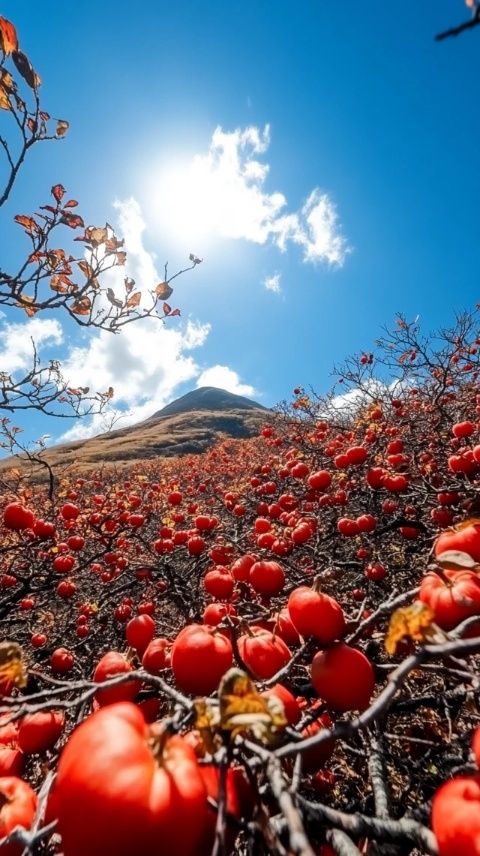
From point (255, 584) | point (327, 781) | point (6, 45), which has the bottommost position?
point (327, 781)

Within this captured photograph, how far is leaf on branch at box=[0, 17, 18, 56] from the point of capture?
2.96m

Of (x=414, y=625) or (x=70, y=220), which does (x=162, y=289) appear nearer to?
(x=70, y=220)

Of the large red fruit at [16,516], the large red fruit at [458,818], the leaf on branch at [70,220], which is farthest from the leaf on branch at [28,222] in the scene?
the large red fruit at [458,818]

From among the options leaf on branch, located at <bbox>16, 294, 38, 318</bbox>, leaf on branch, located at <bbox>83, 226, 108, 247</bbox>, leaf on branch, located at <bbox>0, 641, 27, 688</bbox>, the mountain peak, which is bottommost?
leaf on branch, located at <bbox>0, 641, 27, 688</bbox>

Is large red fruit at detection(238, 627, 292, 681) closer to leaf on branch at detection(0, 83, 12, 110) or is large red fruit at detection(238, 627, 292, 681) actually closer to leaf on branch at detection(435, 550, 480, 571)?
leaf on branch at detection(435, 550, 480, 571)

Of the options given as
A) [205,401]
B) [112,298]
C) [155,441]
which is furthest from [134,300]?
[205,401]

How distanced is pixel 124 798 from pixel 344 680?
79cm

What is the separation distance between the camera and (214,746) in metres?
0.85

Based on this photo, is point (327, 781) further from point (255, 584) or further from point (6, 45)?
point (6, 45)

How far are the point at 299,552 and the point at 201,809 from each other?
4.82 m

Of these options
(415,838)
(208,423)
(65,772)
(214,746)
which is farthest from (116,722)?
(208,423)

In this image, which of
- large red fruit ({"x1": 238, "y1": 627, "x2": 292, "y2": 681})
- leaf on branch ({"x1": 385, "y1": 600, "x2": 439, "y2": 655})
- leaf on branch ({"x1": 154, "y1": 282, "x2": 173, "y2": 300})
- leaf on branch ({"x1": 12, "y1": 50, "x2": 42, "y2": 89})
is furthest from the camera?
leaf on branch ({"x1": 154, "y1": 282, "x2": 173, "y2": 300})

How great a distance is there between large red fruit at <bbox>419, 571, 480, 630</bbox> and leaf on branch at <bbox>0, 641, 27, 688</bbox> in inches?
50.9

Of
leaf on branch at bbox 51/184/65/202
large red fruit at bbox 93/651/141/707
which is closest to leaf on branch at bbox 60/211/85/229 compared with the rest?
leaf on branch at bbox 51/184/65/202
